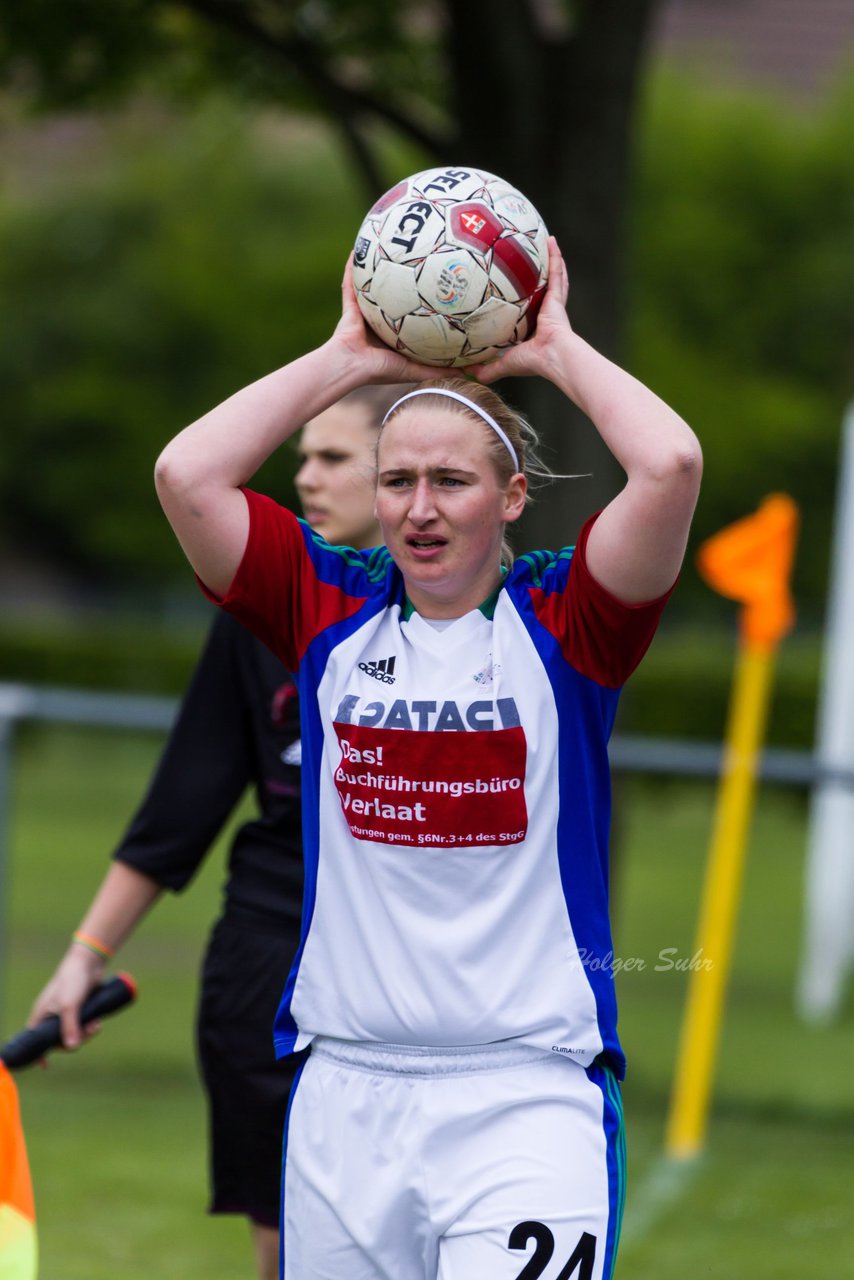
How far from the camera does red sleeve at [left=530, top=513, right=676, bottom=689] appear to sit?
2703mm

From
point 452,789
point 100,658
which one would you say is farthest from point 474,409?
point 100,658

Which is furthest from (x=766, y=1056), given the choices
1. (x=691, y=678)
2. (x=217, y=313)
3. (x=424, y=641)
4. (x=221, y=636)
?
(x=217, y=313)

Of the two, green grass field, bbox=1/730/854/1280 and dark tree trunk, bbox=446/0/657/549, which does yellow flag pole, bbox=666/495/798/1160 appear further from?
dark tree trunk, bbox=446/0/657/549

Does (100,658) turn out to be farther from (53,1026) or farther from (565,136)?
(53,1026)

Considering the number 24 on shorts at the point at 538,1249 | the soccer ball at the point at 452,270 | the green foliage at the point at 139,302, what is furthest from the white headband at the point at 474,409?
the green foliage at the point at 139,302

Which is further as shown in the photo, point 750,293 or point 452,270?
point 750,293

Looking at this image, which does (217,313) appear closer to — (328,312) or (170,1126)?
(328,312)

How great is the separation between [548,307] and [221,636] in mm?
1193

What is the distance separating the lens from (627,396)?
2.75 meters

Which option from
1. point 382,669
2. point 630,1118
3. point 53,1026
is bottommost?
point 630,1118

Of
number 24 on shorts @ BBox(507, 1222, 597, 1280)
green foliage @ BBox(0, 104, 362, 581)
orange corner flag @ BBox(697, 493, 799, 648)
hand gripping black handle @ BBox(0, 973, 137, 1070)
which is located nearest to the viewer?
number 24 on shorts @ BBox(507, 1222, 597, 1280)

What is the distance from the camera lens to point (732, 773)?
604 centimetres

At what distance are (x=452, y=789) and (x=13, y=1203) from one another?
87 cm

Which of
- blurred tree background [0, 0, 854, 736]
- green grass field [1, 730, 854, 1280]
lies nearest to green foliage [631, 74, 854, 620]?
blurred tree background [0, 0, 854, 736]
